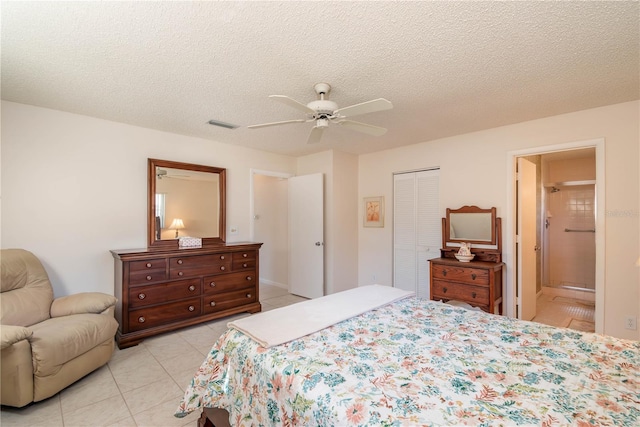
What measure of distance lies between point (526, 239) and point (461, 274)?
1.04m

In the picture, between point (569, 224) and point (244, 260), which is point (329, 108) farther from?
point (569, 224)

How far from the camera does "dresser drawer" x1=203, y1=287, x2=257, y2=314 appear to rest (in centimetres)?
356

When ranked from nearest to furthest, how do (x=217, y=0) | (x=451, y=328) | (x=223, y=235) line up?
(x=217, y=0) < (x=451, y=328) < (x=223, y=235)

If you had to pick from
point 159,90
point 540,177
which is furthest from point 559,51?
point 540,177

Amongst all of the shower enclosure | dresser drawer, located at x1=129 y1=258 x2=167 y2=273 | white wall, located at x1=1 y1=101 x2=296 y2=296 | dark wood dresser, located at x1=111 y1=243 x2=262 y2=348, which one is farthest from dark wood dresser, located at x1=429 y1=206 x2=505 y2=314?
white wall, located at x1=1 y1=101 x2=296 y2=296

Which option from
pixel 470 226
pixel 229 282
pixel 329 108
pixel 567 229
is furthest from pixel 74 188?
pixel 567 229

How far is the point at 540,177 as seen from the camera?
476 centimetres

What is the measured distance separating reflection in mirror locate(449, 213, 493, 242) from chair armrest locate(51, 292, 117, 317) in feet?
13.0

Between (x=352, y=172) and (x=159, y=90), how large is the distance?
3.17 meters

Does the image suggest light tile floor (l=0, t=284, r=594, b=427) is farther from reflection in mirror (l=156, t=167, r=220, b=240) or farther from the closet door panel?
the closet door panel

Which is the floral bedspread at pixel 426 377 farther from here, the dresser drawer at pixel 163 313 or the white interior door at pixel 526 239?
the white interior door at pixel 526 239

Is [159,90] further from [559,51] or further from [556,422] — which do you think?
[556,422]

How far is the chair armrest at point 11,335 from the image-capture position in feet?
5.72

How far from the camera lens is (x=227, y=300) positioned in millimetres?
3734
